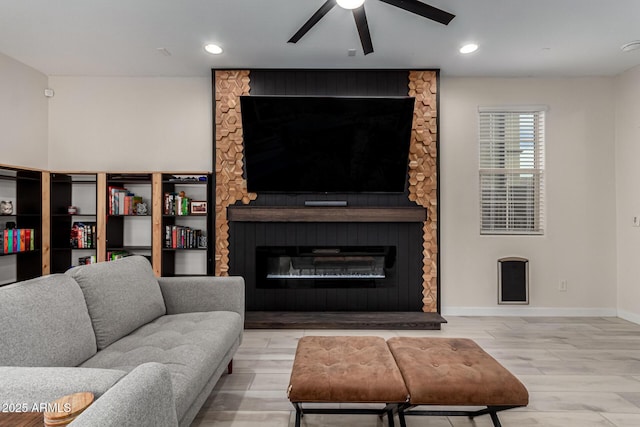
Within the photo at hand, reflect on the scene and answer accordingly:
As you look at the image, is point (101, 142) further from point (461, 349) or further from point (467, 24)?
point (461, 349)

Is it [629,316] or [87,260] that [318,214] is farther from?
[629,316]

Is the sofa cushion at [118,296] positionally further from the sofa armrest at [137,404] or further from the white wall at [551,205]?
the white wall at [551,205]

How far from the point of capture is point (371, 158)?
4.04 metres

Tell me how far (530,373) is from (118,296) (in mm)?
2907

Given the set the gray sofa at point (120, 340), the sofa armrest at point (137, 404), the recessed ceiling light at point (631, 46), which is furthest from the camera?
the recessed ceiling light at point (631, 46)

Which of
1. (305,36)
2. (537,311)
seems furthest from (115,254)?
(537,311)

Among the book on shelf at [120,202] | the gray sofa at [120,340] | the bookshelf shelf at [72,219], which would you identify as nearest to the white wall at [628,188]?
the gray sofa at [120,340]

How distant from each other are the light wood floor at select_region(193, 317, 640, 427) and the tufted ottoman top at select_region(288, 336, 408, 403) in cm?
44

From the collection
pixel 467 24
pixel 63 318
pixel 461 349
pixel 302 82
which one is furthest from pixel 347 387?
pixel 302 82

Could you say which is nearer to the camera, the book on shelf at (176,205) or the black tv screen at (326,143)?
the black tv screen at (326,143)

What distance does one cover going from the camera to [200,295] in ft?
8.84

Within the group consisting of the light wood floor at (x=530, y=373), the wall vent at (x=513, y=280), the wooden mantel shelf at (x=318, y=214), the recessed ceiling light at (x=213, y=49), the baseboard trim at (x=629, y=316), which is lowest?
the light wood floor at (x=530, y=373)

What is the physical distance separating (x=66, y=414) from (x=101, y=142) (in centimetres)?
423

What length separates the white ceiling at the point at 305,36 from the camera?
9.46 feet
